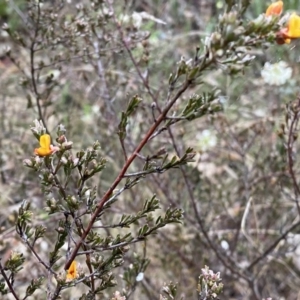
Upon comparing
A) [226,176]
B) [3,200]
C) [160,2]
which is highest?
[160,2]

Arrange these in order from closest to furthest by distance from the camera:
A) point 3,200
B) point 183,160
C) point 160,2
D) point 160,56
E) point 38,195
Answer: point 183,160 < point 38,195 < point 3,200 < point 160,56 < point 160,2

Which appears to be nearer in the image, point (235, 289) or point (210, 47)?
point (210, 47)

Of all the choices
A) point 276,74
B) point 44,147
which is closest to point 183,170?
point 276,74

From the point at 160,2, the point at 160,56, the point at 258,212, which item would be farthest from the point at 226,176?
the point at 160,2

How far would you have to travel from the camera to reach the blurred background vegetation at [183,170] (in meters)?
1.96

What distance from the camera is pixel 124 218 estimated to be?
1.08 metres

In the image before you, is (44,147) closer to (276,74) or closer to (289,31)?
(289,31)

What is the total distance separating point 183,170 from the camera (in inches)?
71.8

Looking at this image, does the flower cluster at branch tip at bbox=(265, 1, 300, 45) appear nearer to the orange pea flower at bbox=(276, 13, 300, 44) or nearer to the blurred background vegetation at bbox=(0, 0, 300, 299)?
the orange pea flower at bbox=(276, 13, 300, 44)

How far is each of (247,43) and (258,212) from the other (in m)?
1.78

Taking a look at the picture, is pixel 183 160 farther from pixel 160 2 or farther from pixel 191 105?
pixel 160 2

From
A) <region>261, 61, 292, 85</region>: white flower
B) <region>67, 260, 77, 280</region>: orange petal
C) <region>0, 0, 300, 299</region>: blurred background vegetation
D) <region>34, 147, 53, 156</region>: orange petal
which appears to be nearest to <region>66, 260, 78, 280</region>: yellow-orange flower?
<region>67, 260, 77, 280</region>: orange petal

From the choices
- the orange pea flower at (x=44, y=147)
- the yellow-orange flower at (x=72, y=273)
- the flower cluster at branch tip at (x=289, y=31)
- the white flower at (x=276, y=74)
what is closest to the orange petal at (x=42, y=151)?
the orange pea flower at (x=44, y=147)

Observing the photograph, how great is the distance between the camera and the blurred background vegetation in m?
1.96
